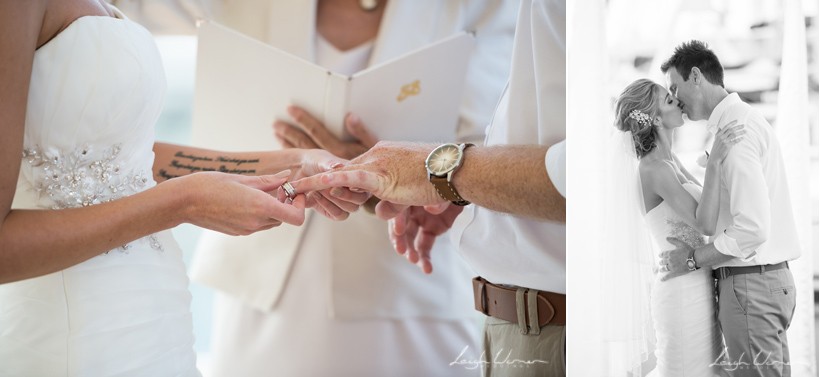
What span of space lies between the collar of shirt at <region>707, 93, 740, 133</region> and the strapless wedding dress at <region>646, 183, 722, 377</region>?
0.05 m

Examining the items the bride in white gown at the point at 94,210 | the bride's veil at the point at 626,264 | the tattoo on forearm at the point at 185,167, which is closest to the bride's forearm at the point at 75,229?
the bride in white gown at the point at 94,210

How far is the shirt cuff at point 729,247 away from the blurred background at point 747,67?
40mm

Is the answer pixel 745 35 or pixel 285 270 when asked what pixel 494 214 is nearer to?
pixel 745 35

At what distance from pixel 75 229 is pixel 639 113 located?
68 centimetres

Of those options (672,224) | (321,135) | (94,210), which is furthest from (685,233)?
(321,135)

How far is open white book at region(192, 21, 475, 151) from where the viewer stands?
158 centimetres

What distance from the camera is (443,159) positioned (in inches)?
47.8

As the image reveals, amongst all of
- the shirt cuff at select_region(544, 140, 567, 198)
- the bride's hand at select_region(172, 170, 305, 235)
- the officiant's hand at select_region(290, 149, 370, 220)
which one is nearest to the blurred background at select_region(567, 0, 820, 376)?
the shirt cuff at select_region(544, 140, 567, 198)

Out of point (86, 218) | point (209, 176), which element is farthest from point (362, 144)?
point (86, 218)

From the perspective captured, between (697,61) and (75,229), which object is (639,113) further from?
(75,229)

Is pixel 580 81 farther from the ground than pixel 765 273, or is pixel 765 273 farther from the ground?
pixel 580 81

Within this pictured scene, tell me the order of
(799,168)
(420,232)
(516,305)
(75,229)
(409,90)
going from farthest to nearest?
1. (420,232)
2. (409,90)
3. (516,305)
4. (75,229)
5. (799,168)

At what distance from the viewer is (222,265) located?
6.17 feet

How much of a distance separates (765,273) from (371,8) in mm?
1360
